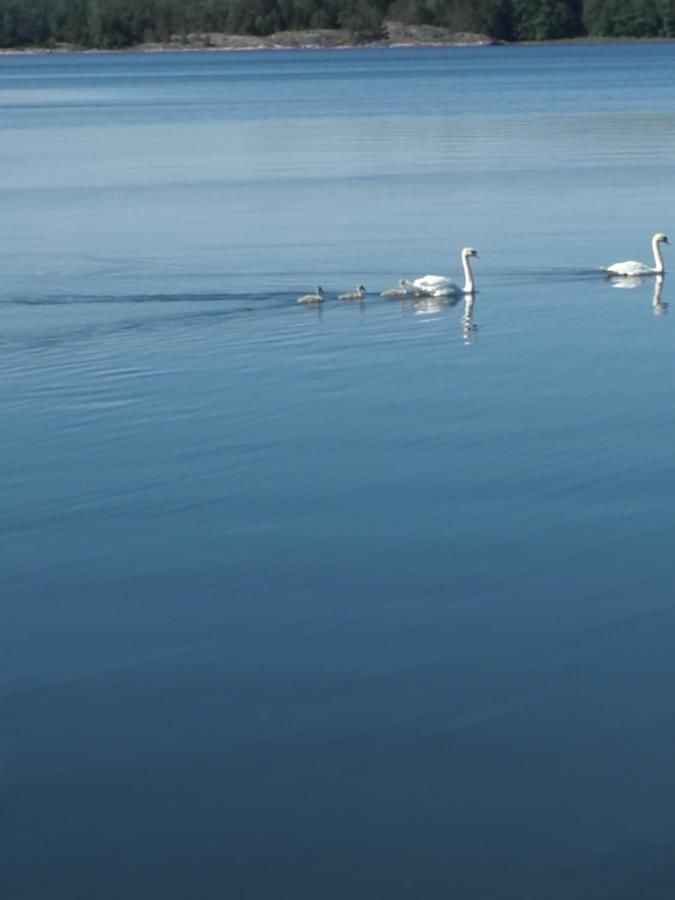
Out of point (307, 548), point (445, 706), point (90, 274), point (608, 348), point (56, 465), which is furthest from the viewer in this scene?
point (90, 274)

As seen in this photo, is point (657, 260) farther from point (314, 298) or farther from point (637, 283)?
point (314, 298)

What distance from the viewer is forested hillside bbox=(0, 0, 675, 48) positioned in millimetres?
147875

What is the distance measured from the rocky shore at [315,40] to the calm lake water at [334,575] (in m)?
133

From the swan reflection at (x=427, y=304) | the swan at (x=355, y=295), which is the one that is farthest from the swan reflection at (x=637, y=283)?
the swan at (x=355, y=295)

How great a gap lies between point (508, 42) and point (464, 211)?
130 metres

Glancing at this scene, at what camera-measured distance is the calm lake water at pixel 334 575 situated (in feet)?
26.5

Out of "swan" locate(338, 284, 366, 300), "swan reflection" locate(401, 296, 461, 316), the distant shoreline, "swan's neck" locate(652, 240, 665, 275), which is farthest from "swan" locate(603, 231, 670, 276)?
the distant shoreline

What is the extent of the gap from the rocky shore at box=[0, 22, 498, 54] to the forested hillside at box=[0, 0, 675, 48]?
638mm

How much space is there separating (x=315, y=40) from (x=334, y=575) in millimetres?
156872

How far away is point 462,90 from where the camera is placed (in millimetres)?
79250

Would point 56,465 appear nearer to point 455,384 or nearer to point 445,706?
point 455,384

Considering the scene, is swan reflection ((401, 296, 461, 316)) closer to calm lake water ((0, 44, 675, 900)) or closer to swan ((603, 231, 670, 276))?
calm lake water ((0, 44, 675, 900))

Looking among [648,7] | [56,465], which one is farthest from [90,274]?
[648,7]

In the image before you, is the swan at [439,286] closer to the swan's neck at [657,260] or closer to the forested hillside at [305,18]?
the swan's neck at [657,260]
